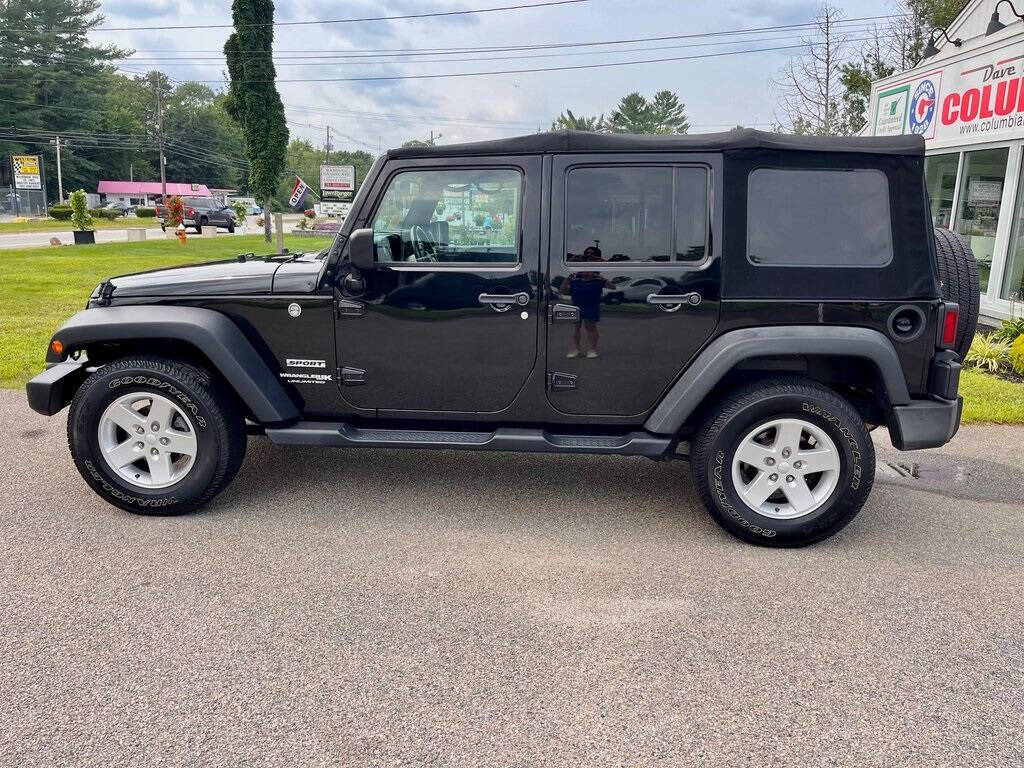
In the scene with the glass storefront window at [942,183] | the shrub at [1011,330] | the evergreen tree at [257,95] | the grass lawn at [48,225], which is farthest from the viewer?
the grass lawn at [48,225]

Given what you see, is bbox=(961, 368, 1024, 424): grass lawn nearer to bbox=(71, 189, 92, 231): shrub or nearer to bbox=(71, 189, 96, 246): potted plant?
bbox=(71, 189, 92, 231): shrub

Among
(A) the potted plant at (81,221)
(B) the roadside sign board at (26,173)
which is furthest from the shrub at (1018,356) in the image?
(B) the roadside sign board at (26,173)

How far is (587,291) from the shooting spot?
377cm

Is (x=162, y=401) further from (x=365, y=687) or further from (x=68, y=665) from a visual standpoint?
(x=365, y=687)

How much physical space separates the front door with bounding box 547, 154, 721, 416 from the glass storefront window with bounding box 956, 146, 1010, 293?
776 centimetres

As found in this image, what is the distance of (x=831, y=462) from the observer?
3.68m

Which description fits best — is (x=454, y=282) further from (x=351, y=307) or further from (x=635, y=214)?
(x=635, y=214)

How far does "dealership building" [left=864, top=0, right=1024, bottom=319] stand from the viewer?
9.06m

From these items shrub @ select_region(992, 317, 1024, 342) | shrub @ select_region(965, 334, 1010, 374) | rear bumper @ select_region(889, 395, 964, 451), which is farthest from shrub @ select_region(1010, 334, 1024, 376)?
rear bumper @ select_region(889, 395, 964, 451)

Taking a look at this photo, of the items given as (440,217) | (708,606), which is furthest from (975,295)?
(440,217)

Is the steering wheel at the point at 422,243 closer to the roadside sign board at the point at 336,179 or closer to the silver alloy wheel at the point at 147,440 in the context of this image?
the silver alloy wheel at the point at 147,440

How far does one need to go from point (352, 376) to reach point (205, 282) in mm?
932

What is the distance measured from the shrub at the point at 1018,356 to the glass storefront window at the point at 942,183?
377 cm

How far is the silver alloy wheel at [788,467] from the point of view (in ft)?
12.1
